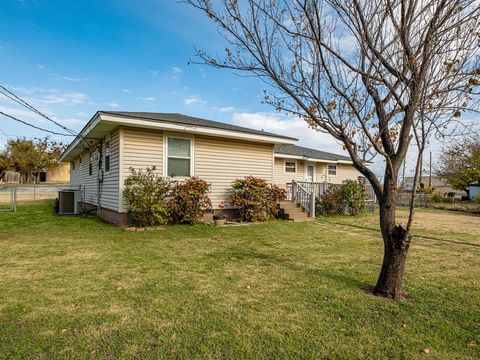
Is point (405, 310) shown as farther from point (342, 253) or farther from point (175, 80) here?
point (175, 80)

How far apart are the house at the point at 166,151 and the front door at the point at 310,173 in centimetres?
609

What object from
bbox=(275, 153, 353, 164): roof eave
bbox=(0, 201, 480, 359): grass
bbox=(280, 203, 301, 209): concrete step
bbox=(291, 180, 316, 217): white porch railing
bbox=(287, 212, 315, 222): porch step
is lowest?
bbox=(0, 201, 480, 359): grass

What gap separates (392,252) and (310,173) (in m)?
14.1

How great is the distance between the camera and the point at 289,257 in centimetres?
539

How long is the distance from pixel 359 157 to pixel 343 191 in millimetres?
9930

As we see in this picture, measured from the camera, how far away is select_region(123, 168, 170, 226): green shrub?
7.83 metres

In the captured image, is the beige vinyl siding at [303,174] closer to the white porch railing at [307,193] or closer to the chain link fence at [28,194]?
the white porch railing at [307,193]

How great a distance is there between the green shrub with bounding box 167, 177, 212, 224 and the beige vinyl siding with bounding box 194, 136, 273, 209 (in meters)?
0.74

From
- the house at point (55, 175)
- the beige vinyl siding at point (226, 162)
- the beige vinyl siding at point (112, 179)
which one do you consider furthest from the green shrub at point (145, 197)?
the house at point (55, 175)

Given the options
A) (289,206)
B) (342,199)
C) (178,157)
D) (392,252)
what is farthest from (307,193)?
(392,252)

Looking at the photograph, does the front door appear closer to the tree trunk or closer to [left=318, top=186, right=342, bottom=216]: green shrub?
[left=318, top=186, right=342, bottom=216]: green shrub

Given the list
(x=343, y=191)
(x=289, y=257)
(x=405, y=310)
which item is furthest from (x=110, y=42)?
(x=405, y=310)

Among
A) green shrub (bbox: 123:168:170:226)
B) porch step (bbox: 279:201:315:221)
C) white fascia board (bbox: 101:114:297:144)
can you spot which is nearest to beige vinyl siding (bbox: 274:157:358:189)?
porch step (bbox: 279:201:315:221)

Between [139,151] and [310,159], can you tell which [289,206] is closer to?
[310,159]
